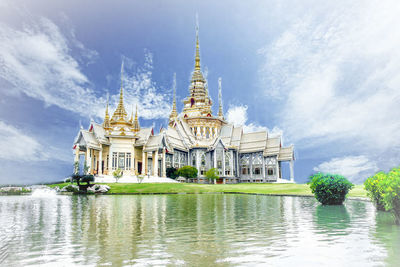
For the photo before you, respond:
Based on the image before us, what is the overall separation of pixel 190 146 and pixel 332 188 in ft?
166

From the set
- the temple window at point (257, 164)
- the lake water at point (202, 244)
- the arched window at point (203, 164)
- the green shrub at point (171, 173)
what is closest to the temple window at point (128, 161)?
the green shrub at point (171, 173)

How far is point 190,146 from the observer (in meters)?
67.1

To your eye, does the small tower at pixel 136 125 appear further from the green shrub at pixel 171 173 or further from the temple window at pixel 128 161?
the green shrub at pixel 171 173

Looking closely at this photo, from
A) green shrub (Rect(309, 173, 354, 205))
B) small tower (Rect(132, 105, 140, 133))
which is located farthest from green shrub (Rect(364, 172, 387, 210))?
small tower (Rect(132, 105, 140, 133))

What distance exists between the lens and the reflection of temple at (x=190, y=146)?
53.6 m

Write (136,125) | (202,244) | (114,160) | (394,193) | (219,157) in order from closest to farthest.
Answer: (202,244) → (394,193) → (114,160) → (136,125) → (219,157)

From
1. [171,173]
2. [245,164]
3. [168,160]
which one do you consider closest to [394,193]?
[171,173]

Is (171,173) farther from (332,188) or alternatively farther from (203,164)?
(332,188)

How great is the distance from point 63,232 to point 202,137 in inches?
2579

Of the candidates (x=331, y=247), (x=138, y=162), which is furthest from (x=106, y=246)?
(x=138, y=162)

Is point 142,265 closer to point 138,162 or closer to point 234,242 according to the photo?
point 234,242

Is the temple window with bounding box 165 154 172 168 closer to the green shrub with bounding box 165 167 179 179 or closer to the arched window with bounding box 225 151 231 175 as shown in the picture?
the green shrub with bounding box 165 167 179 179

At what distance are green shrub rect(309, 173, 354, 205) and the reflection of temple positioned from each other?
129 feet

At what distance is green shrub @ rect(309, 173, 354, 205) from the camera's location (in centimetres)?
1736
